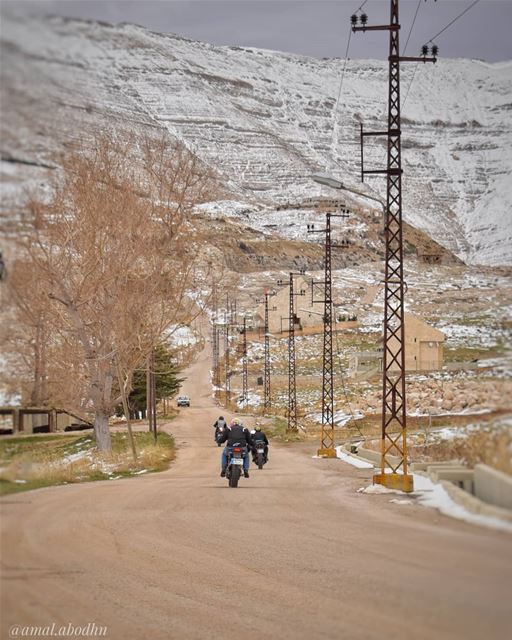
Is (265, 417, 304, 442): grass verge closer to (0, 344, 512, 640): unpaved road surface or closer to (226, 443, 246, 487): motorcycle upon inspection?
(226, 443, 246, 487): motorcycle

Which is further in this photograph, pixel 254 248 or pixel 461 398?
pixel 254 248

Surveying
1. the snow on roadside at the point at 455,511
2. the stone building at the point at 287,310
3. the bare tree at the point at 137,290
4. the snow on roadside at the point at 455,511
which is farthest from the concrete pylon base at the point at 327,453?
the stone building at the point at 287,310

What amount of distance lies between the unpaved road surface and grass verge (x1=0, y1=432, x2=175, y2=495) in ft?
0.24

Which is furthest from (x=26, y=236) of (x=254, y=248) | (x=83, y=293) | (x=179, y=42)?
(x=254, y=248)

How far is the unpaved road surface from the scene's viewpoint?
273 cm

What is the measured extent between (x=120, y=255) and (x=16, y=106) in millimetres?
19290

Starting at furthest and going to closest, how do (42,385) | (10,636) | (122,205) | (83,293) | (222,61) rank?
(122,205), (83,293), (222,61), (42,385), (10,636)

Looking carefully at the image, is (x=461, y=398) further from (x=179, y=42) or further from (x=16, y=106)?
(x=179, y=42)

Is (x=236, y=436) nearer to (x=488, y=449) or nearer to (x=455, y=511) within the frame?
(x=455, y=511)

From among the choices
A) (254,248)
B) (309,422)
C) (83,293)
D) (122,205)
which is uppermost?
(254,248)

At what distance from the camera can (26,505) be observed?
3105mm

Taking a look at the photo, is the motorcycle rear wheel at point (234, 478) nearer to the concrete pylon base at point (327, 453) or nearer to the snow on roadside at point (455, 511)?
the snow on roadside at point (455, 511)

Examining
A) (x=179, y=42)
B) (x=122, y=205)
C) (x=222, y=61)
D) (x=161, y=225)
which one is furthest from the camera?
(x=161, y=225)

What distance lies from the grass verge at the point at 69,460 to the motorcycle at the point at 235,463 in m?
2.50
